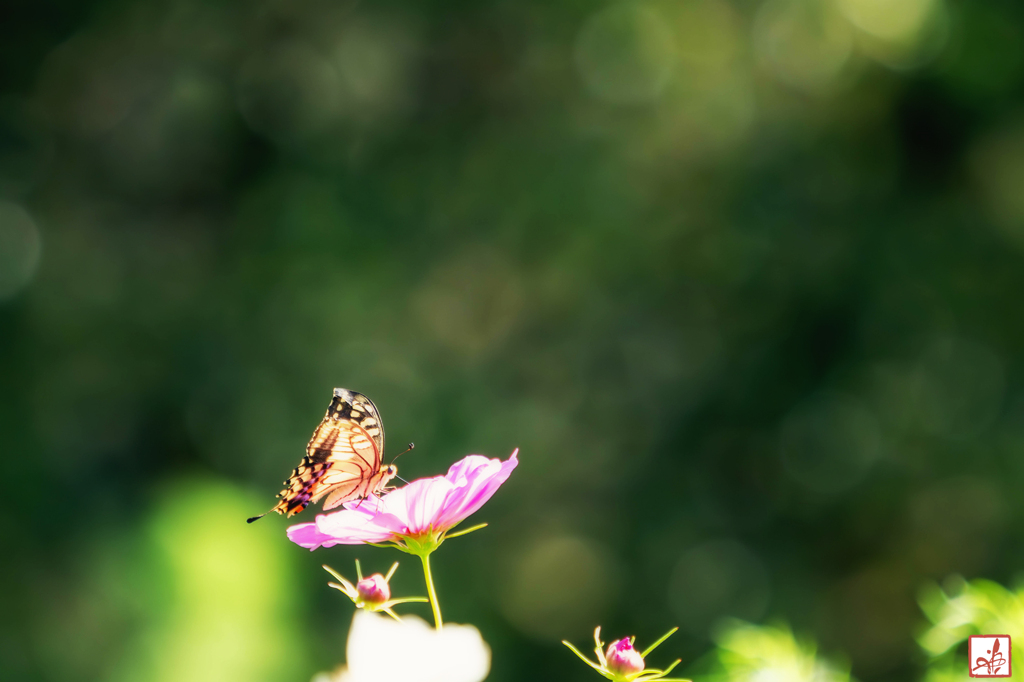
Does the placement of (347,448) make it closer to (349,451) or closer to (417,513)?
(349,451)

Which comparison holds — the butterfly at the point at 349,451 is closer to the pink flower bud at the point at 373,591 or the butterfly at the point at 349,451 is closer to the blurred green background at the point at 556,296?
the pink flower bud at the point at 373,591

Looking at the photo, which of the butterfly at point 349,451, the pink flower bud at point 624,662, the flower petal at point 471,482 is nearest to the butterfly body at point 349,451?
the butterfly at point 349,451

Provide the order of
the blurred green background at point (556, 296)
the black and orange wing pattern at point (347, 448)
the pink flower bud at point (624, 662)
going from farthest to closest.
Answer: the blurred green background at point (556, 296), the black and orange wing pattern at point (347, 448), the pink flower bud at point (624, 662)

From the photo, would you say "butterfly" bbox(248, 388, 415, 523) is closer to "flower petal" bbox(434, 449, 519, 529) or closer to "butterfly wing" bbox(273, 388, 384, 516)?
"butterfly wing" bbox(273, 388, 384, 516)

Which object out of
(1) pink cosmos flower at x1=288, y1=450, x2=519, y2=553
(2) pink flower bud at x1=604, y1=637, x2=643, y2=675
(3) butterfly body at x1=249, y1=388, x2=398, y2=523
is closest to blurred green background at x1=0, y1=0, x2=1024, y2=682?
(3) butterfly body at x1=249, y1=388, x2=398, y2=523

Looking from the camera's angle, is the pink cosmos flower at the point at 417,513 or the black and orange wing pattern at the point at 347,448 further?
the black and orange wing pattern at the point at 347,448

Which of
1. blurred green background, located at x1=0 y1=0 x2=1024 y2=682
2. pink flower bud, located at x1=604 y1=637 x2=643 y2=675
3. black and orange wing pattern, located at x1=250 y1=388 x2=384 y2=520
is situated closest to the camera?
pink flower bud, located at x1=604 y1=637 x2=643 y2=675

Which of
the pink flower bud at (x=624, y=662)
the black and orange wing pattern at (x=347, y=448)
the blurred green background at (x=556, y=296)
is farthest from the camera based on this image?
the blurred green background at (x=556, y=296)
